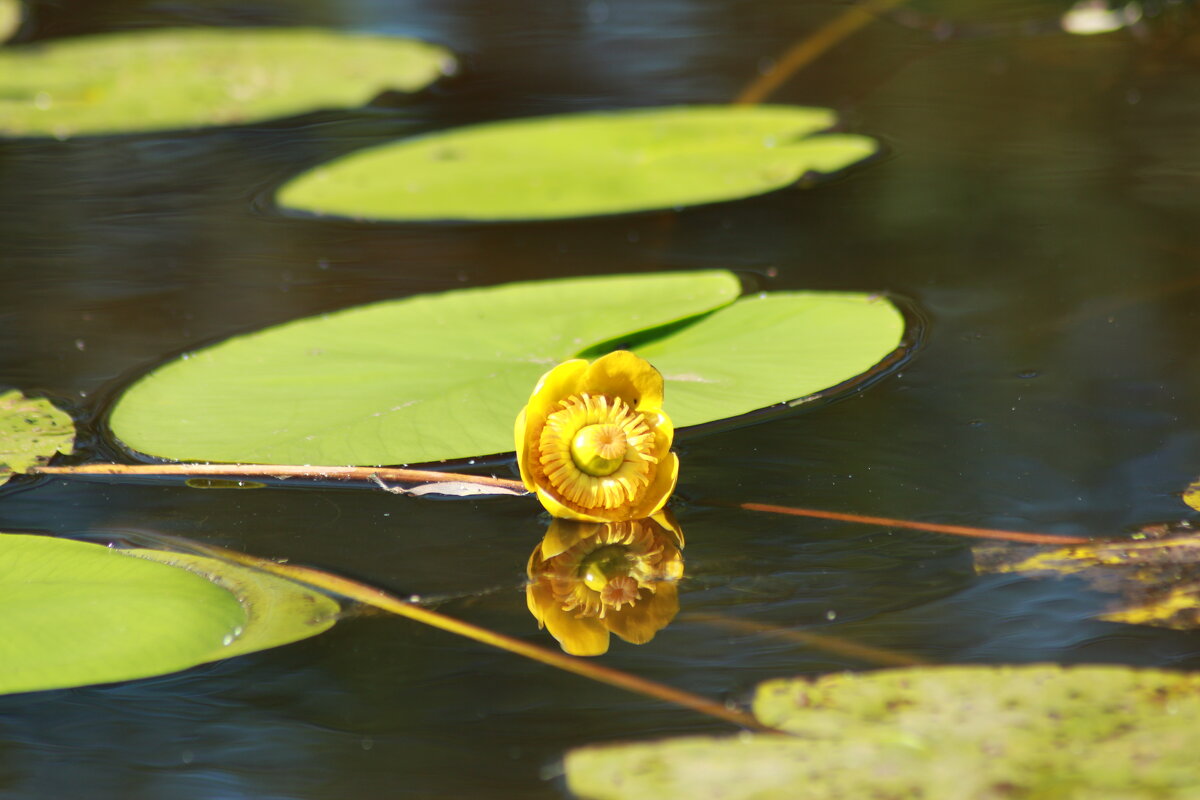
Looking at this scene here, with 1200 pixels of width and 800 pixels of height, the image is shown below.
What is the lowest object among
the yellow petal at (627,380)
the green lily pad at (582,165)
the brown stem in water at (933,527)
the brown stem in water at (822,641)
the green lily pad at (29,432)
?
the brown stem in water at (822,641)

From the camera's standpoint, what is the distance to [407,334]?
183 cm

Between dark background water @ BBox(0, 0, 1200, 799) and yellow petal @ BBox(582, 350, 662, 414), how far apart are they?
14 cm

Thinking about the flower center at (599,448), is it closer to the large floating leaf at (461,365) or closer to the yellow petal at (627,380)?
the yellow petal at (627,380)

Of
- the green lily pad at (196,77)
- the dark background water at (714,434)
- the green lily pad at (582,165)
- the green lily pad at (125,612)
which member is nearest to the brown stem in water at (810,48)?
the dark background water at (714,434)

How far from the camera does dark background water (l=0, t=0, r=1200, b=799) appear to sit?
1105 mm

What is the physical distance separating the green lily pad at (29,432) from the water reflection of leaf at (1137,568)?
45.0 inches

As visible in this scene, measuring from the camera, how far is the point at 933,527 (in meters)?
1.35

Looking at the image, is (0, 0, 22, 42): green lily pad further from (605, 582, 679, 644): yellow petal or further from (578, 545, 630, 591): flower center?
(605, 582, 679, 644): yellow petal

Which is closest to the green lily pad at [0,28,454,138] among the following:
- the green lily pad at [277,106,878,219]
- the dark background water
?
the dark background water

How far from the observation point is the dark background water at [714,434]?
1.11 meters

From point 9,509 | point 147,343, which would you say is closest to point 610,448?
point 9,509

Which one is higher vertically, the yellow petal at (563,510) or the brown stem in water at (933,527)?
the yellow petal at (563,510)

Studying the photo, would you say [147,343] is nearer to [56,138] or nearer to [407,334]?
→ [407,334]

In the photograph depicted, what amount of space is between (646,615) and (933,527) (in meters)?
0.34
